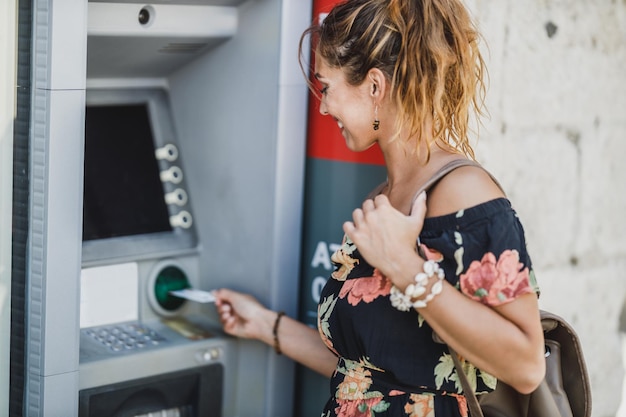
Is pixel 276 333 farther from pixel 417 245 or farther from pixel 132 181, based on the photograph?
pixel 417 245

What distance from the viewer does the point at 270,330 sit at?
2.51 meters

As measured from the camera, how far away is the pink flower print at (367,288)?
6.24ft

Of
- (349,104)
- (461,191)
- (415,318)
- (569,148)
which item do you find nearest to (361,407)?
(415,318)

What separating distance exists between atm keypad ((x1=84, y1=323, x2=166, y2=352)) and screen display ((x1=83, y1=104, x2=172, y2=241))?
0.25m

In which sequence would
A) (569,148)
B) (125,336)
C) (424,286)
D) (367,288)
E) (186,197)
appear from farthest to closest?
(569,148) → (186,197) → (125,336) → (367,288) → (424,286)

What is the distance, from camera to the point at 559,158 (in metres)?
3.02

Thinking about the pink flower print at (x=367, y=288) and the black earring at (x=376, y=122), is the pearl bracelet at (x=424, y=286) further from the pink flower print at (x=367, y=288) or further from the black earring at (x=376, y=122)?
the black earring at (x=376, y=122)

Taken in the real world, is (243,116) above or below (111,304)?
above

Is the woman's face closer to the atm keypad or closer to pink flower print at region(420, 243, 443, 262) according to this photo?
pink flower print at region(420, 243, 443, 262)

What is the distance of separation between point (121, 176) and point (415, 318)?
1.06 m

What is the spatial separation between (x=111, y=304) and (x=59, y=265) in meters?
0.46

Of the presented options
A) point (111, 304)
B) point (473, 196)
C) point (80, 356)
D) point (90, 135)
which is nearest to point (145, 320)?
point (111, 304)

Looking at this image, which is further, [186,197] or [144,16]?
[186,197]

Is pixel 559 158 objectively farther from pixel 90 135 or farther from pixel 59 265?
pixel 59 265
